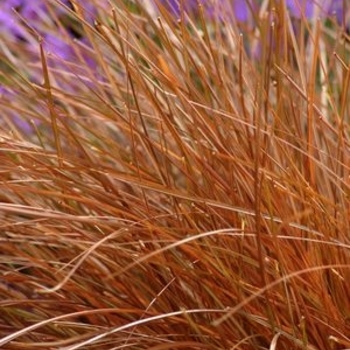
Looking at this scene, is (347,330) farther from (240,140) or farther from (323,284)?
(240,140)

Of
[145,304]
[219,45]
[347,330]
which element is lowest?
[347,330]

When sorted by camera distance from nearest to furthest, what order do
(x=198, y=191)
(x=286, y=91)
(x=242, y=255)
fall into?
(x=242, y=255) < (x=198, y=191) < (x=286, y=91)

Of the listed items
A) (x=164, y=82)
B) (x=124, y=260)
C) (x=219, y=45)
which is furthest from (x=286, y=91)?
(x=124, y=260)

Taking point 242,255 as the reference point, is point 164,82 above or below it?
above

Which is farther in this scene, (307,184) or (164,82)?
(164,82)

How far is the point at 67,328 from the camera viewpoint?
1478 mm

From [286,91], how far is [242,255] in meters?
0.41

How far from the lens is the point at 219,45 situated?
170 centimetres

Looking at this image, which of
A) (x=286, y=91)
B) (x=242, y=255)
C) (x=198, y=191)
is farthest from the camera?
(x=286, y=91)

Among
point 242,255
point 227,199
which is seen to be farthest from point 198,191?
point 242,255

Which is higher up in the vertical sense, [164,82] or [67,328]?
[164,82]

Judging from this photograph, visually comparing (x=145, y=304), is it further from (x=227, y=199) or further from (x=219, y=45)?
(x=219, y=45)

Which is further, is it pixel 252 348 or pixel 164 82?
pixel 164 82

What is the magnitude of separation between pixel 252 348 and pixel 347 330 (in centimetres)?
12
